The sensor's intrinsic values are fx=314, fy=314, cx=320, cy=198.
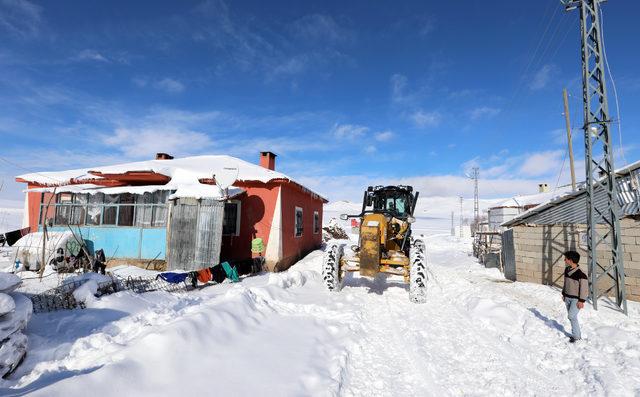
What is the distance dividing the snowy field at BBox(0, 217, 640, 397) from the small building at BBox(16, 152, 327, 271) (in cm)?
332

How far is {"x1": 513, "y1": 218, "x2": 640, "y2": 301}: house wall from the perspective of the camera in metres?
8.40

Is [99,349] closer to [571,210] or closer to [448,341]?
[448,341]

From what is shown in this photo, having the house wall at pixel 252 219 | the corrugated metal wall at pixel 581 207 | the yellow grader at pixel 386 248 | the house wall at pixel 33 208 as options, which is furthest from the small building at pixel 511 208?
the house wall at pixel 33 208

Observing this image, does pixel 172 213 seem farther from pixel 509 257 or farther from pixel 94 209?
pixel 509 257

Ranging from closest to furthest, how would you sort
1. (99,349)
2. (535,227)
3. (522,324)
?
1. (99,349)
2. (522,324)
3. (535,227)

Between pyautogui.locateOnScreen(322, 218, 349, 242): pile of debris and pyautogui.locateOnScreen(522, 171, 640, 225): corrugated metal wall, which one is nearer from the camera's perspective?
pyautogui.locateOnScreen(522, 171, 640, 225): corrugated metal wall

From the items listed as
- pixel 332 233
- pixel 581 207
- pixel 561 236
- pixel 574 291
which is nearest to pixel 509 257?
pixel 561 236

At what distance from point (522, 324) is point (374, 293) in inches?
128

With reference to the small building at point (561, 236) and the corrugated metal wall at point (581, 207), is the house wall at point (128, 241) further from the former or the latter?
the corrugated metal wall at point (581, 207)

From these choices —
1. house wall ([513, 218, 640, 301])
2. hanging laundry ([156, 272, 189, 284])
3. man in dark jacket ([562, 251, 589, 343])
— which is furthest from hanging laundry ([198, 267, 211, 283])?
house wall ([513, 218, 640, 301])

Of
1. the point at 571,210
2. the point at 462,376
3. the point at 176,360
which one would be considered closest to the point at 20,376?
the point at 176,360

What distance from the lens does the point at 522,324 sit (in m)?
6.03

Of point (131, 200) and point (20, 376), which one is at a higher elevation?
point (131, 200)

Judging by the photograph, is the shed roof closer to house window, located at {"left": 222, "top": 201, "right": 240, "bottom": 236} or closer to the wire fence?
house window, located at {"left": 222, "top": 201, "right": 240, "bottom": 236}
